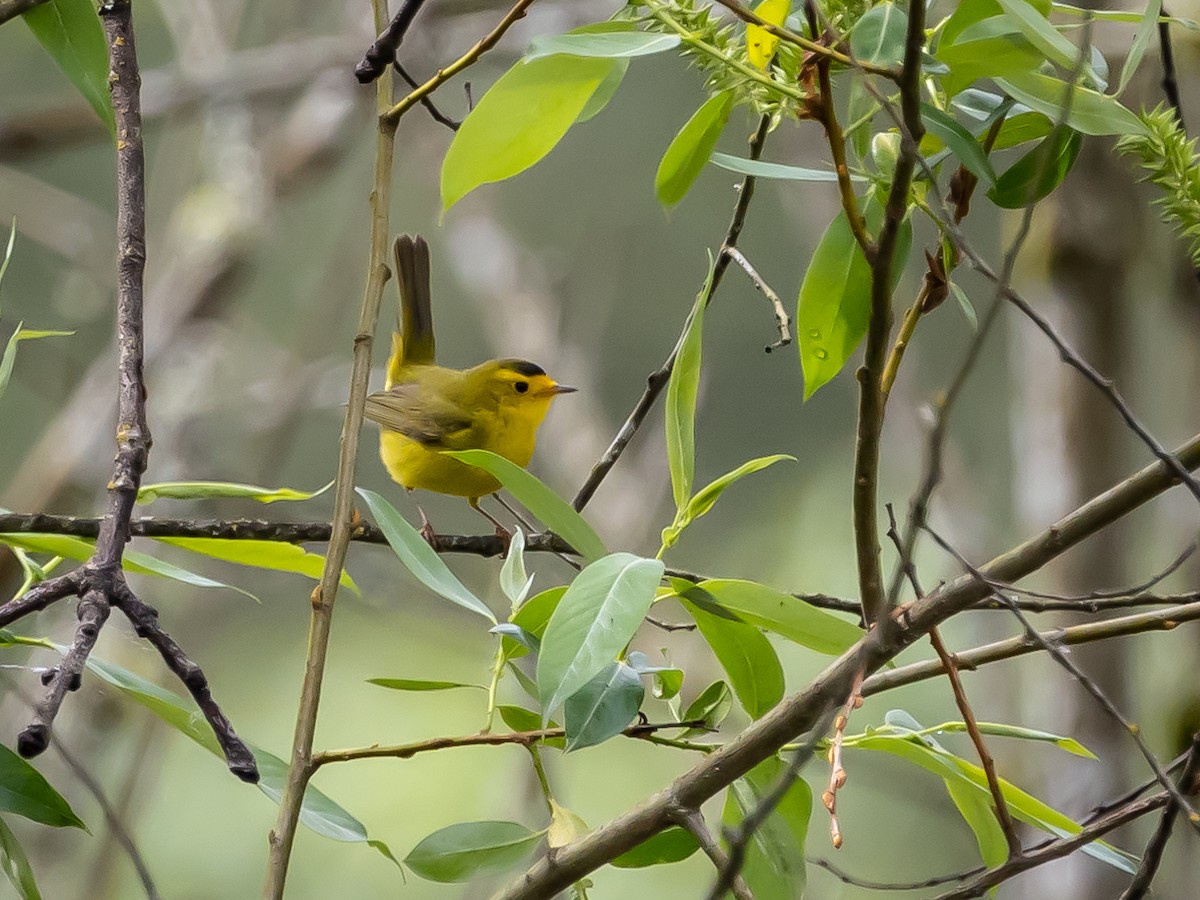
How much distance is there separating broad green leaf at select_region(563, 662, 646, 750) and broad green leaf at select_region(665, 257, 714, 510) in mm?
127

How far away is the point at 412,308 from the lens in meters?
2.77

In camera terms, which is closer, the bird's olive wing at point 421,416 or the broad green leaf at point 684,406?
the broad green leaf at point 684,406

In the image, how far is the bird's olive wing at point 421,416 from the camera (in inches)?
94.2

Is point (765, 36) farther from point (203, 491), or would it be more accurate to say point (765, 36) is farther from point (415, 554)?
point (203, 491)

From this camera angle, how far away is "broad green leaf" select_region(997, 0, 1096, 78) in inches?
23.0

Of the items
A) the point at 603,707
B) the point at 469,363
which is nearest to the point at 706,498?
the point at 603,707

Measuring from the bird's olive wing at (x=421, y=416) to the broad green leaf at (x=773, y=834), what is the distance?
165 centimetres

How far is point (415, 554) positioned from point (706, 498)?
22 centimetres

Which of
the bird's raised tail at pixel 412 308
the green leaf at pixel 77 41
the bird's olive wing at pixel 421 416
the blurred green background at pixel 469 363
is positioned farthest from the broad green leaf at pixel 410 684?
the bird's raised tail at pixel 412 308

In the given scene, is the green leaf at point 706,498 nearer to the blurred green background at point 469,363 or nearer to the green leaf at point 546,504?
the green leaf at point 546,504

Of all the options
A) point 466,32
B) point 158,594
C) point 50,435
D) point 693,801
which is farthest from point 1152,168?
point 158,594

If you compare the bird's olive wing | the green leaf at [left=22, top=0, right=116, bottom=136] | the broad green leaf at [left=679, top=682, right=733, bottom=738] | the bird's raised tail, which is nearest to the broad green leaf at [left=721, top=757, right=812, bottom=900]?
the broad green leaf at [left=679, top=682, right=733, bottom=738]

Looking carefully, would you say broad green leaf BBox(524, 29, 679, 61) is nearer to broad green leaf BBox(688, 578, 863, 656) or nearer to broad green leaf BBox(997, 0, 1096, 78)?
broad green leaf BBox(997, 0, 1096, 78)

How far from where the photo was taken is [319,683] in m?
0.62
